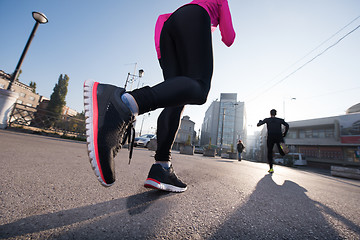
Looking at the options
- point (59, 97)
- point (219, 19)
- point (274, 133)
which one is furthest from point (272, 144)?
point (59, 97)

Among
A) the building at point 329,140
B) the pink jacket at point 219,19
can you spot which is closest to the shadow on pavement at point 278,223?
the pink jacket at point 219,19

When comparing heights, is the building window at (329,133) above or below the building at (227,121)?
below

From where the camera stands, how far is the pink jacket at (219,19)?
43.6 inches

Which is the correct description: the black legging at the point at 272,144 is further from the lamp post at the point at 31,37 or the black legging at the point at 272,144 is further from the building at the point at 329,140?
the building at the point at 329,140

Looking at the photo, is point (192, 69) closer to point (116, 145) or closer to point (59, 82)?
point (116, 145)

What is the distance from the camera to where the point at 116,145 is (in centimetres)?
75

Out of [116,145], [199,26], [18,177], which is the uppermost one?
[199,26]

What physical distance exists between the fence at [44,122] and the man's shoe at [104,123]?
868 centimetres

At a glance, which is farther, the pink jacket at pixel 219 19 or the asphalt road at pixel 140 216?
the pink jacket at pixel 219 19

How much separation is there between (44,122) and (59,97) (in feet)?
94.9

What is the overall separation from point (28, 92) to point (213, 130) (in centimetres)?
5170

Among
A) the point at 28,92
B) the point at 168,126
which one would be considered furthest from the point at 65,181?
the point at 28,92

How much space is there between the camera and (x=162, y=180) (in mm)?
976

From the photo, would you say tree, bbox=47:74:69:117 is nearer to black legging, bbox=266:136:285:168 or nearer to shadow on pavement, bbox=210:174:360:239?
black legging, bbox=266:136:285:168
